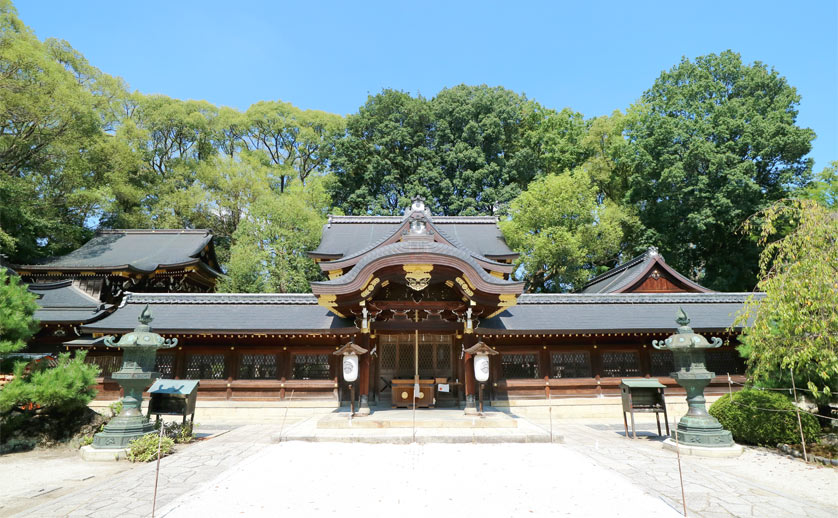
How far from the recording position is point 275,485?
6184mm

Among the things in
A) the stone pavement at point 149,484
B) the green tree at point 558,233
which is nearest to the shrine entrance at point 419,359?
the stone pavement at point 149,484

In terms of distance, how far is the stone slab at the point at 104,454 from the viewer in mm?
8070

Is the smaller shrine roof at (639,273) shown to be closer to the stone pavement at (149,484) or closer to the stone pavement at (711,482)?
the stone pavement at (711,482)

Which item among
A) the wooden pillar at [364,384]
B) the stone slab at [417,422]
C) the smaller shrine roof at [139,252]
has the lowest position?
the stone slab at [417,422]

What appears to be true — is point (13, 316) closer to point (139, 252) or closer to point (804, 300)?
point (139, 252)

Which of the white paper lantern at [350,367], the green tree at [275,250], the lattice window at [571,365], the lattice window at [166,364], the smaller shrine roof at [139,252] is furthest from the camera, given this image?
the green tree at [275,250]

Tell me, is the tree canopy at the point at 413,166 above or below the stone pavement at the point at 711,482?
above

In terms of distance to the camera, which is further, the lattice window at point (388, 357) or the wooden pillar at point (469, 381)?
the lattice window at point (388, 357)

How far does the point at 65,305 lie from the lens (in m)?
17.4

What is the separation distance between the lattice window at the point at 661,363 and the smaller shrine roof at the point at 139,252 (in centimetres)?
2157

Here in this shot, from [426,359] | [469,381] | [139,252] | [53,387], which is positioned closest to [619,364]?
[469,381]

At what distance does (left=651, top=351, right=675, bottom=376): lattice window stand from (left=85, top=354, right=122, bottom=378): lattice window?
18.2 meters

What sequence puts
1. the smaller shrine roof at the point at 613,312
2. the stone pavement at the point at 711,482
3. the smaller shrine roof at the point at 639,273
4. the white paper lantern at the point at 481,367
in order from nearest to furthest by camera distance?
the stone pavement at the point at 711,482 → the white paper lantern at the point at 481,367 → the smaller shrine roof at the point at 613,312 → the smaller shrine roof at the point at 639,273

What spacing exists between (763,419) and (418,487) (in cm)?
820
